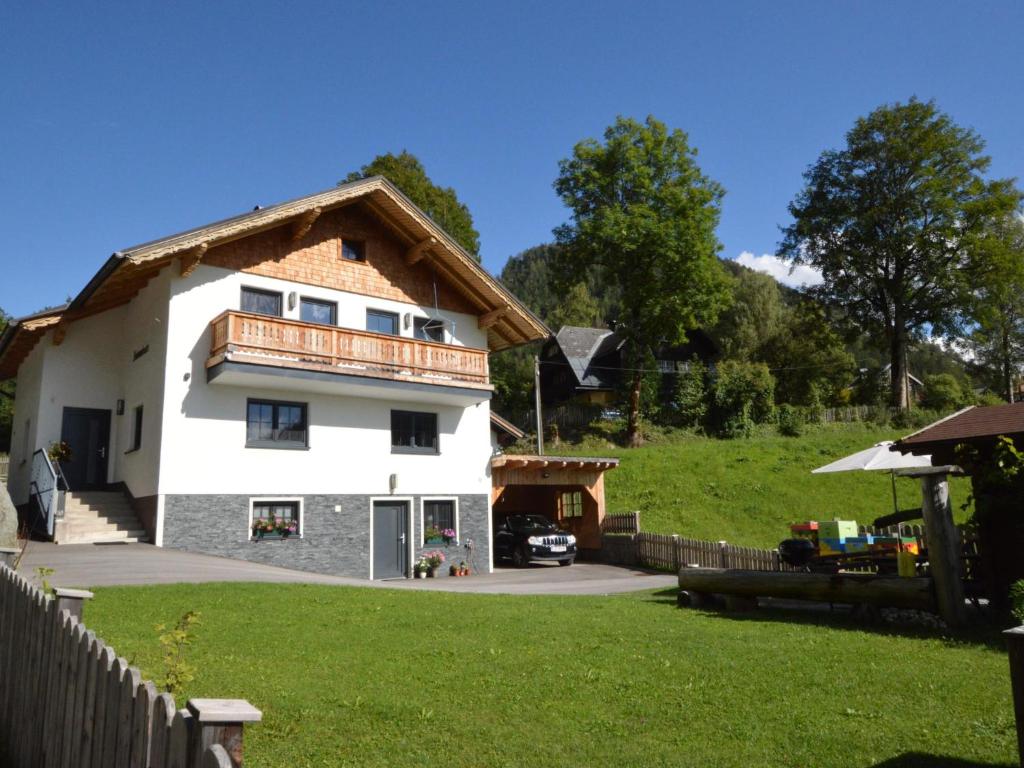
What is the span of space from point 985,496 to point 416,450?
1489 cm

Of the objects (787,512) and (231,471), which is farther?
(787,512)

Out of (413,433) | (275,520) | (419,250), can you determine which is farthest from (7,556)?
(419,250)

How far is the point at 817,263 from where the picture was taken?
48469 mm

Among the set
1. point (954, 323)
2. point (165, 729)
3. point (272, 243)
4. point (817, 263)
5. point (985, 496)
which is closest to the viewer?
point (165, 729)

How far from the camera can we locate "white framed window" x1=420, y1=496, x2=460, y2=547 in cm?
2180

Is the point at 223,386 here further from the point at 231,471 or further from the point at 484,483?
the point at 484,483

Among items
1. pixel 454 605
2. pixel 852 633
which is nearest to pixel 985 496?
pixel 852 633

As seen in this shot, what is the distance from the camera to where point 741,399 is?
40.3m

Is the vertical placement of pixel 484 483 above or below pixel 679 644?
above

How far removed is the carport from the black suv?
1.06 meters

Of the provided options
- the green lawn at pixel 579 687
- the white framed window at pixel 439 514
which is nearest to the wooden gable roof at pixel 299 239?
the white framed window at pixel 439 514

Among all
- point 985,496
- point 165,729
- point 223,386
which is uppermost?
point 223,386

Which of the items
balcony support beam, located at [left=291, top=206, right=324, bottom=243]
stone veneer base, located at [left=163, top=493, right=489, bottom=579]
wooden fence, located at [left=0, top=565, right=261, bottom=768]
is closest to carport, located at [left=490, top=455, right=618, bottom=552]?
stone veneer base, located at [left=163, top=493, right=489, bottom=579]

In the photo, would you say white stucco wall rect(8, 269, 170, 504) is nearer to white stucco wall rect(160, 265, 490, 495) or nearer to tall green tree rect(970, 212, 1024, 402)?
white stucco wall rect(160, 265, 490, 495)
